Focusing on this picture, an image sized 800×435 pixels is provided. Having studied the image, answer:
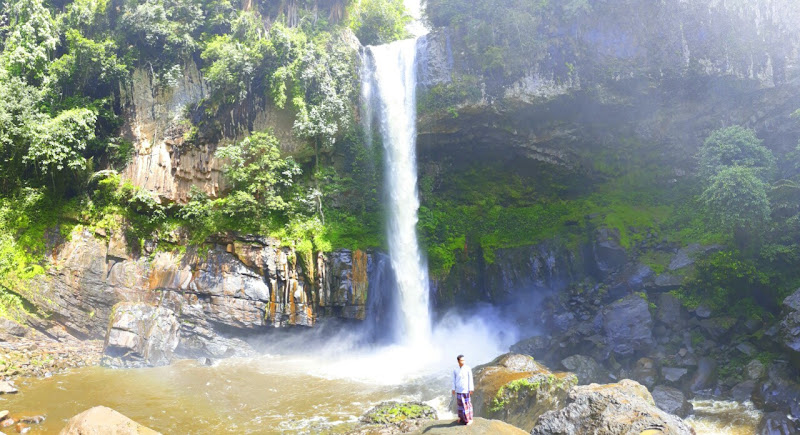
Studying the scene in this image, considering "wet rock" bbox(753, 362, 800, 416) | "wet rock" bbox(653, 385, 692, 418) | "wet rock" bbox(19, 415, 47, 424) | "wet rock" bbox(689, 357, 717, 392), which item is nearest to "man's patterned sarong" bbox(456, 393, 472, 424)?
"wet rock" bbox(653, 385, 692, 418)

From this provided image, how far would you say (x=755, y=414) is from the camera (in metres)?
10.9

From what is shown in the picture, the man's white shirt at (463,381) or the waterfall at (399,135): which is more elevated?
the waterfall at (399,135)

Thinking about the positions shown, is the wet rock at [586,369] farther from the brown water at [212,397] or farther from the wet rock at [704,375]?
the brown water at [212,397]

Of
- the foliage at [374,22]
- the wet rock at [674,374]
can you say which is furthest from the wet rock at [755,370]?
the foliage at [374,22]

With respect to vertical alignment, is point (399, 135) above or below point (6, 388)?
above

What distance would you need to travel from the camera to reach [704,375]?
503 inches

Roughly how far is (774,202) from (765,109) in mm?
6162

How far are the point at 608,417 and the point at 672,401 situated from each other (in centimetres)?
502

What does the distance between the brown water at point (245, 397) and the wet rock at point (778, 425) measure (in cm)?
27

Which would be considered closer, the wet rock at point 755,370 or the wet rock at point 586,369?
the wet rock at point 755,370

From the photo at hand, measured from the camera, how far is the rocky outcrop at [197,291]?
1595cm

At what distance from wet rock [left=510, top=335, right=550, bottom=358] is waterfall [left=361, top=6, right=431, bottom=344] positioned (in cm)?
472

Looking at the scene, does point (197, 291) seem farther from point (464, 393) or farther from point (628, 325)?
point (628, 325)

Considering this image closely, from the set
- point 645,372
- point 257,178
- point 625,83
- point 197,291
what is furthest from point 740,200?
point 197,291
